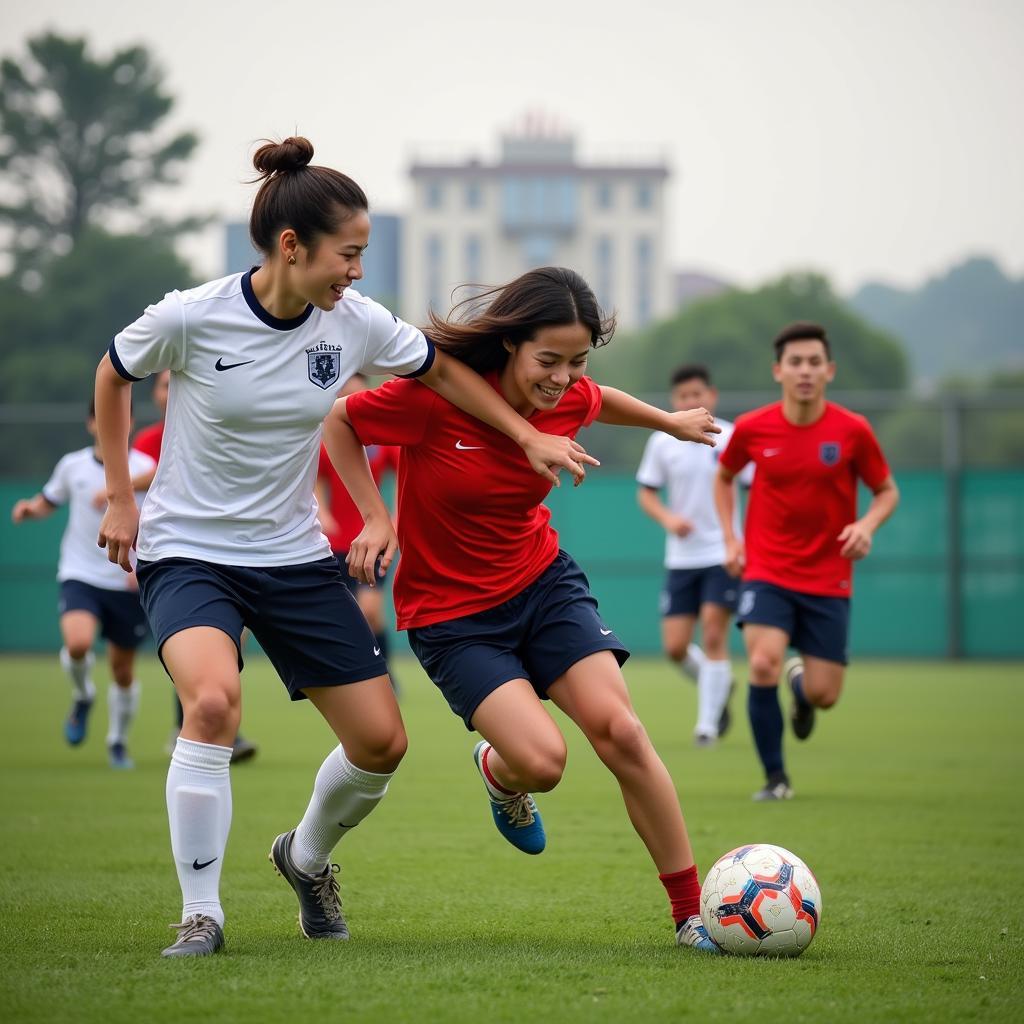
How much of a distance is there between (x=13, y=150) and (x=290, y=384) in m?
48.8

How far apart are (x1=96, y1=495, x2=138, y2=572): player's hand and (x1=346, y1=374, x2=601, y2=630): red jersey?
0.76 meters

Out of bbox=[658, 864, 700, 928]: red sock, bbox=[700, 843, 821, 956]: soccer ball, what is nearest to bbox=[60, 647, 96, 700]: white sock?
bbox=[658, 864, 700, 928]: red sock

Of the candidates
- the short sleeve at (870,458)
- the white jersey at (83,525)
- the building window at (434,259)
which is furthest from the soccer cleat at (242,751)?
the building window at (434,259)

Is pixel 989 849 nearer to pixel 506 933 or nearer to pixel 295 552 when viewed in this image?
pixel 506 933

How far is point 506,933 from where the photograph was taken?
4816 millimetres

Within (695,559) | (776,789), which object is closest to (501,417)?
(776,789)

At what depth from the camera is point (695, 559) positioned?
11148 mm

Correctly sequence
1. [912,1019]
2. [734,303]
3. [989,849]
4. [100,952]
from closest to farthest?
[912,1019]
[100,952]
[989,849]
[734,303]

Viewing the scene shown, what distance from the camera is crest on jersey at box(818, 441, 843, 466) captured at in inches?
313

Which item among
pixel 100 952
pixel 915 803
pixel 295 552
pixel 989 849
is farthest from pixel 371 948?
pixel 915 803

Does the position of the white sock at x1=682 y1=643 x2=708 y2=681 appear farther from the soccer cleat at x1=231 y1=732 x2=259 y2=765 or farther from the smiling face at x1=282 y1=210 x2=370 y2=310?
the smiling face at x1=282 y1=210 x2=370 y2=310

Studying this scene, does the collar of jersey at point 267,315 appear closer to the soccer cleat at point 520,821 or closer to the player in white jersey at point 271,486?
the player in white jersey at point 271,486

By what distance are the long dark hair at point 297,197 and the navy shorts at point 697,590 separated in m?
6.82

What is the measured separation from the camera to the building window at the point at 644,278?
112375mm
